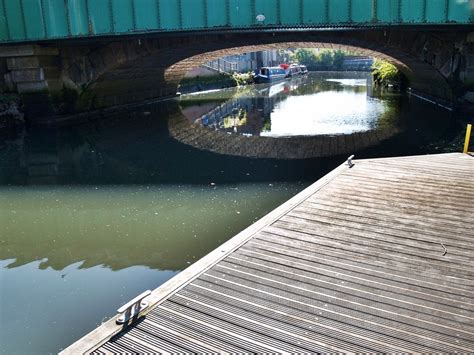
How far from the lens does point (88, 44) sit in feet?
74.1

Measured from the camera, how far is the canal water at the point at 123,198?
5.82 meters

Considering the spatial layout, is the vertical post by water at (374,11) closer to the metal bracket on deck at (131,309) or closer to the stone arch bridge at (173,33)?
the stone arch bridge at (173,33)

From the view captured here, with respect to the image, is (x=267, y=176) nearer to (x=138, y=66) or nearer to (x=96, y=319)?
(x=96, y=319)

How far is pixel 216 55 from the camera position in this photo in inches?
1273

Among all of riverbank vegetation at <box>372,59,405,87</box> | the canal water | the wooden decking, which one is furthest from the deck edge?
riverbank vegetation at <box>372,59,405,87</box>

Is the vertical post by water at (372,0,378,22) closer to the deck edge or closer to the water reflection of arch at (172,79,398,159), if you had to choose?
the water reflection of arch at (172,79,398,159)

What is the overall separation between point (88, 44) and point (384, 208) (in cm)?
1956

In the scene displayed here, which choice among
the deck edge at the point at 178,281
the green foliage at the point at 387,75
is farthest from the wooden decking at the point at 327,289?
the green foliage at the point at 387,75

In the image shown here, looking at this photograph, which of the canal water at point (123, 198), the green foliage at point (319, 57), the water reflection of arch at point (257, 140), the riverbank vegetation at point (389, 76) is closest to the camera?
the canal water at point (123, 198)

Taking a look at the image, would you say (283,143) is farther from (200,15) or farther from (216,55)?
(216,55)

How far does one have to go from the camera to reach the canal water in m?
5.82

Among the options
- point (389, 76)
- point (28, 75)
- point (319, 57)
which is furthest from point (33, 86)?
point (319, 57)

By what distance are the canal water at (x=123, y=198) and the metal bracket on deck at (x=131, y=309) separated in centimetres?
110

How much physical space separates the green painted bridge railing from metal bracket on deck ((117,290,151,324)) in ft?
52.5
